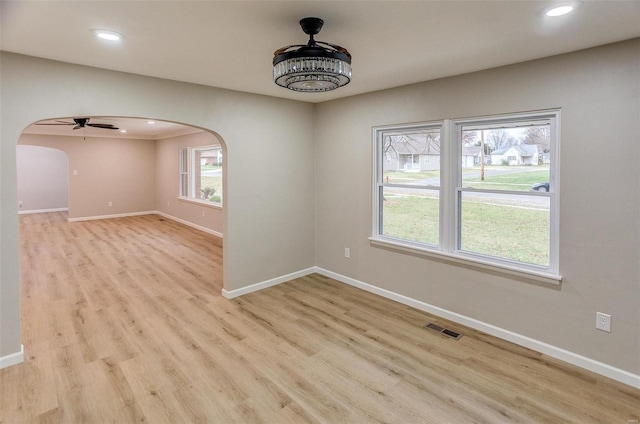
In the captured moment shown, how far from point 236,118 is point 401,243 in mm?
2409

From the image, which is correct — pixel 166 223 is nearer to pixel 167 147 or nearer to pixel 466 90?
pixel 167 147

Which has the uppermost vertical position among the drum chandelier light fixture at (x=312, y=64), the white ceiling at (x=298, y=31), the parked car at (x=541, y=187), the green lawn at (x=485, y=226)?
the white ceiling at (x=298, y=31)

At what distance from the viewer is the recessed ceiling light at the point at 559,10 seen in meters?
1.95

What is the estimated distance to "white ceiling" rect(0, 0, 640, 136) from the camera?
1.97 m

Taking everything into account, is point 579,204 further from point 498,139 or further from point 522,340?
point 522,340

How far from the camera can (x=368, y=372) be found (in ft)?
8.97

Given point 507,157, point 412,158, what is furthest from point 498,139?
point 412,158

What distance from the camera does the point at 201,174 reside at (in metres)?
8.71

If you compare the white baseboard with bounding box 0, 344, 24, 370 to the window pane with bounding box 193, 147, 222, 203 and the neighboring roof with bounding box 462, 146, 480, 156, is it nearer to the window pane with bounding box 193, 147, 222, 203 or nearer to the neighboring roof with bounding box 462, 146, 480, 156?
the neighboring roof with bounding box 462, 146, 480, 156

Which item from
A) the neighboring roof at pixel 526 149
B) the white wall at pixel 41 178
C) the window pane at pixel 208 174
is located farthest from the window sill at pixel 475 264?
the white wall at pixel 41 178

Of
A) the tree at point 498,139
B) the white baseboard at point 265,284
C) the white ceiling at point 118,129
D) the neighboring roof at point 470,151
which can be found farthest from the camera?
the white ceiling at point 118,129

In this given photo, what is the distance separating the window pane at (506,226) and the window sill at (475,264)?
14 cm

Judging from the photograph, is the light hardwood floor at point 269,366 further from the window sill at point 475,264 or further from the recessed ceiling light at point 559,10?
the recessed ceiling light at point 559,10

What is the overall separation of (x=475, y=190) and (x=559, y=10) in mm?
1719
